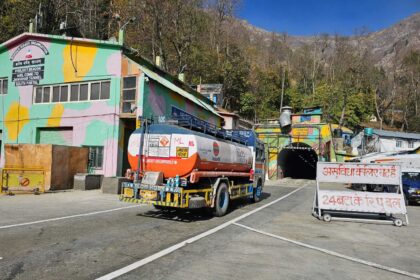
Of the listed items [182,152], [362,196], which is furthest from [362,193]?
[182,152]

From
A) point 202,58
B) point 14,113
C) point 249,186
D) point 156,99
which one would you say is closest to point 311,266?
point 249,186

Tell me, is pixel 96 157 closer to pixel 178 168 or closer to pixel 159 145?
pixel 159 145

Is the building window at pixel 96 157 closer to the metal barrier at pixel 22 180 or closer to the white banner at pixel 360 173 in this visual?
the metal barrier at pixel 22 180

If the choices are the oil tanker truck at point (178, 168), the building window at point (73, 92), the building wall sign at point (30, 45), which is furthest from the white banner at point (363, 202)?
the building wall sign at point (30, 45)

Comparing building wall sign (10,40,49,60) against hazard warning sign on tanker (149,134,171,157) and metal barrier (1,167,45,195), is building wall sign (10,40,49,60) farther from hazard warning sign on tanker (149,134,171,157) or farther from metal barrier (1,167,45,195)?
hazard warning sign on tanker (149,134,171,157)

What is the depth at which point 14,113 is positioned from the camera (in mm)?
27359

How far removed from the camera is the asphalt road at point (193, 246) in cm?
625

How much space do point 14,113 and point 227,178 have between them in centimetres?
2027

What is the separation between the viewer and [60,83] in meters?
25.8

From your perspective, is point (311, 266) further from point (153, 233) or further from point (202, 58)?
point (202, 58)

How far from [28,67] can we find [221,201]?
20.8 metres

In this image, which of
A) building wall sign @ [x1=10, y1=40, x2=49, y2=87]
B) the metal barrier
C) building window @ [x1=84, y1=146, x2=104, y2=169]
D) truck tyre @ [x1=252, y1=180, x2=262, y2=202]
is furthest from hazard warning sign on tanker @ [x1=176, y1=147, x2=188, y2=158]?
building wall sign @ [x1=10, y1=40, x2=49, y2=87]

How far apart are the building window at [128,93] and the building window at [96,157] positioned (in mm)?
2807

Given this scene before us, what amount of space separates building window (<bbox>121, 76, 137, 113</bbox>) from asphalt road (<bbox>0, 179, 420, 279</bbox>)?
10.9 m
